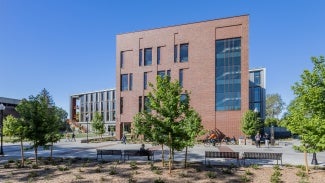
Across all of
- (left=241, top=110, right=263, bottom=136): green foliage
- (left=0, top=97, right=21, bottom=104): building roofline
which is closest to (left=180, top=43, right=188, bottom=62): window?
(left=241, top=110, right=263, bottom=136): green foliage

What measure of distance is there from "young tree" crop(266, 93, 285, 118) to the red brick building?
62.6 metres

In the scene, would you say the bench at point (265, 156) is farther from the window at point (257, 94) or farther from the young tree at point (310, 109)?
the window at point (257, 94)

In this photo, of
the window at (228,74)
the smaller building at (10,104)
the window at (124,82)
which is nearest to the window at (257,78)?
the window at (228,74)

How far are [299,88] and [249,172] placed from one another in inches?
222

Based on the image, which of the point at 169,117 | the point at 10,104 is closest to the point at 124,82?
the point at 169,117

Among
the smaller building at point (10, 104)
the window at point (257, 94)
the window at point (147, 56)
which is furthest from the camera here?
the smaller building at point (10, 104)

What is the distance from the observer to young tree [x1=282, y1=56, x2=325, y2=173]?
1478 cm

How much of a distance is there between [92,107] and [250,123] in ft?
252

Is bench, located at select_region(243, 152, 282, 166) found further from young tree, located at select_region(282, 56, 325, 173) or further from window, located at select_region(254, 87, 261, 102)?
window, located at select_region(254, 87, 261, 102)

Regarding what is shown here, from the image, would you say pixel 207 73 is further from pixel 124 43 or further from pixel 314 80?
pixel 314 80

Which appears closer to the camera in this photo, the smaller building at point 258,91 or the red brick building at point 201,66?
the red brick building at point 201,66

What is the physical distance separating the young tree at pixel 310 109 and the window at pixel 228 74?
78.6 feet

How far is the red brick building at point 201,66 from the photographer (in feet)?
132

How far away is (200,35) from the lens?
140 feet
